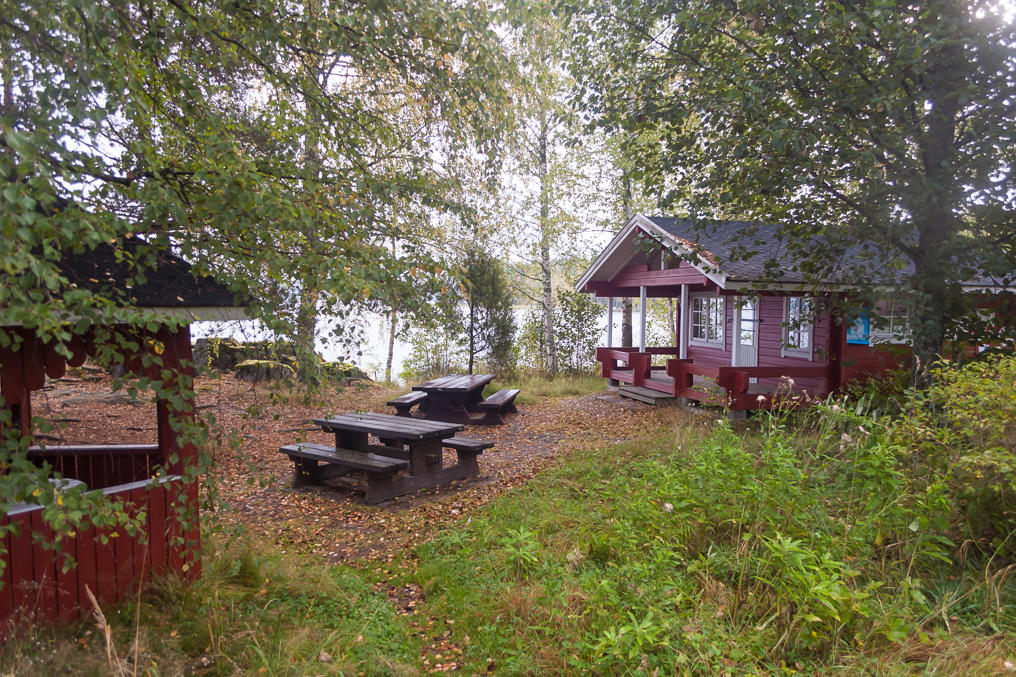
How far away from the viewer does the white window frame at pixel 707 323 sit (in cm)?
1382

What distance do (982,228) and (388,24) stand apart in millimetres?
6007

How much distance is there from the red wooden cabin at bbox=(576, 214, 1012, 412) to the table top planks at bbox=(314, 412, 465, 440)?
3548 millimetres

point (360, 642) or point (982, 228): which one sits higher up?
point (982, 228)

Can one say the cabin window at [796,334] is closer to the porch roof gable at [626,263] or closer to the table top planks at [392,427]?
the porch roof gable at [626,263]

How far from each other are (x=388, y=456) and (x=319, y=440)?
8.69 feet

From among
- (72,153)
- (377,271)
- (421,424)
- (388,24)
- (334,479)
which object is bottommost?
(334,479)

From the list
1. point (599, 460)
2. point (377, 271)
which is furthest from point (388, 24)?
point (599, 460)

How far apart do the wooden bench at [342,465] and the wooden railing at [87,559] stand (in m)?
2.26

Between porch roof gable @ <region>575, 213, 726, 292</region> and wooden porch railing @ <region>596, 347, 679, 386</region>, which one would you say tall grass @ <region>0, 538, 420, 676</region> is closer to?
porch roof gable @ <region>575, 213, 726, 292</region>

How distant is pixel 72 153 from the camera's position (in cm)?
225

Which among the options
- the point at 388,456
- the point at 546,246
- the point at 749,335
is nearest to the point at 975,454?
the point at 388,456

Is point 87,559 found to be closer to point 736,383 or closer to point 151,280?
point 151,280

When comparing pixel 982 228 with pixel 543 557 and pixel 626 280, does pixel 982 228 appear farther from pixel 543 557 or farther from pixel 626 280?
pixel 626 280

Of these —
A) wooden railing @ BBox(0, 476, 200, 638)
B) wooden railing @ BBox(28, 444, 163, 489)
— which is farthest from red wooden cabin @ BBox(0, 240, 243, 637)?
wooden railing @ BBox(28, 444, 163, 489)
